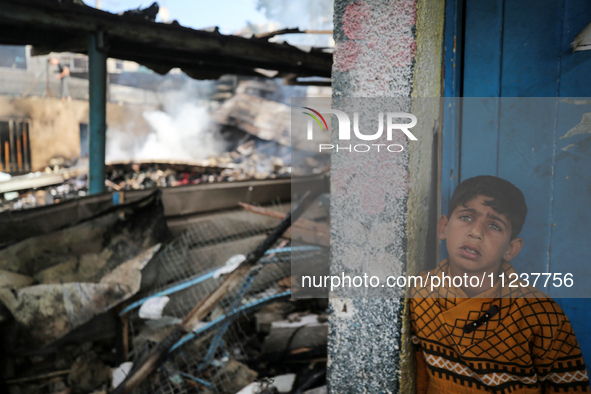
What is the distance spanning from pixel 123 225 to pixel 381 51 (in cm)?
299

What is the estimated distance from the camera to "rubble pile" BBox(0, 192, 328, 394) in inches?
121

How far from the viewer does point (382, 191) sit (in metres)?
1.84

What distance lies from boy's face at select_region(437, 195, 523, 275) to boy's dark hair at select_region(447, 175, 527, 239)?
0.02 meters

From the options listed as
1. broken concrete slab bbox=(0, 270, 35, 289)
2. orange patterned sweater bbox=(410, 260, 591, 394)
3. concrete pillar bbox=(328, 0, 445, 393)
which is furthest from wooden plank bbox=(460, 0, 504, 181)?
broken concrete slab bbox=(0, 270, 35, 289)

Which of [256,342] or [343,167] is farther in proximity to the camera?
[256,342]

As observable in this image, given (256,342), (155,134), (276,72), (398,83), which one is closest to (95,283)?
(256,342)

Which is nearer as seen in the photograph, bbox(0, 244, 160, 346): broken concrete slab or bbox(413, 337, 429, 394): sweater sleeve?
bbox(413, 337, 429, 394): sweater sleeve

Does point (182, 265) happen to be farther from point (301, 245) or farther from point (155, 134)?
point (155, 134)

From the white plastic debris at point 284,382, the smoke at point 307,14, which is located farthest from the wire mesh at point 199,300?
the smoke at point 307,14

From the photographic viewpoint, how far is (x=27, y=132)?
1234 centimetres

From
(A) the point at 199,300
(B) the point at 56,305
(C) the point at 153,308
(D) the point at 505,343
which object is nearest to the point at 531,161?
(D) the point at 505,343

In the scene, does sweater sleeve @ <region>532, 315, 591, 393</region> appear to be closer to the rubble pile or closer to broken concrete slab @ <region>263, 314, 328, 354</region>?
the rubble pile

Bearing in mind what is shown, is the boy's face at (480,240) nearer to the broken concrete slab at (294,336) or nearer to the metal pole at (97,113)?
the broken concrete slab at (294,336)

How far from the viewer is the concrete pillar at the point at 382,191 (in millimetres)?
1755
